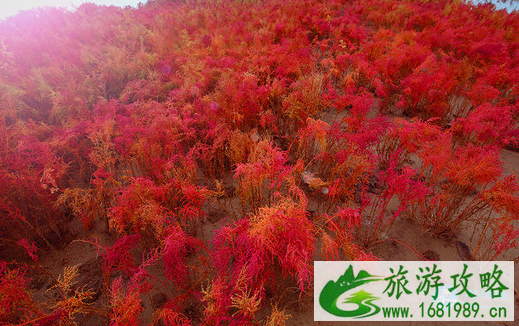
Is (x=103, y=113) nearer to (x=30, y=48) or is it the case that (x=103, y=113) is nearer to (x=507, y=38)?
(x=30, y=48)

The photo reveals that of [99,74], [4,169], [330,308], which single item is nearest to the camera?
[330,308]

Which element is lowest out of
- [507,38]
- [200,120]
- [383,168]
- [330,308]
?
[330,308]

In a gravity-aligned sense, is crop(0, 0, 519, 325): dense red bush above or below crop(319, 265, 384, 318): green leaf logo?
above

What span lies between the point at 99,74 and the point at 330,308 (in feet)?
20.4

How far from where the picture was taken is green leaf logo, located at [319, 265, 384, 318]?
2.11 meters

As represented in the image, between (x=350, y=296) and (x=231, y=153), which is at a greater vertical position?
(x=231, y=153)

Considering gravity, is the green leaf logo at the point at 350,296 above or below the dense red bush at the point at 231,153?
below

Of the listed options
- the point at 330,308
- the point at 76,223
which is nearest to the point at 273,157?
the point at 330,308

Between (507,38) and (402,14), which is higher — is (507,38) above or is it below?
below

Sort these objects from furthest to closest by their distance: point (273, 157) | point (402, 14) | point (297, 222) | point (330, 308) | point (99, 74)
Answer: point (402, 14) < point (99, 74) < point (273, 157) < point (330, 308) < point (297, 222)

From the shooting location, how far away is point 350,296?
2154 mm

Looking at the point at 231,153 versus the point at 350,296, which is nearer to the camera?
the point at 350,296

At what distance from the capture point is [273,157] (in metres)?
2.46

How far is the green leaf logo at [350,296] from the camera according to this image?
211cm
